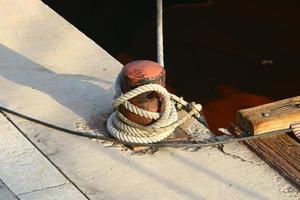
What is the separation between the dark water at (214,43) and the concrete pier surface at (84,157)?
5.61ft

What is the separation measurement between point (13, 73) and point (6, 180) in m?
1.18

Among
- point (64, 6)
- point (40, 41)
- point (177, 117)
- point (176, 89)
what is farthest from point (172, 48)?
point (177, 117)

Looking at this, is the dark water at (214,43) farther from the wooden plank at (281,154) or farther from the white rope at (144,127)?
the white rope at (144,127)

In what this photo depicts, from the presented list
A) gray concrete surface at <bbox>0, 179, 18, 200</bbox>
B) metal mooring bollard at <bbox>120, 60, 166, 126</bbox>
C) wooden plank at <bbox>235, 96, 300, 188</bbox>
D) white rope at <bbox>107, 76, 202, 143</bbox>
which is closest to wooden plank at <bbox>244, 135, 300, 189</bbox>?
wooden plank at <bbox>235, 96, 300, 188</bbox>

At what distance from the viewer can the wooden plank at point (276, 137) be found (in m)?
4.27

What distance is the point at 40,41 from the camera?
5488 millimetres

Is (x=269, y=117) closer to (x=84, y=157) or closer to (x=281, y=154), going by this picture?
(x=281, y=154)

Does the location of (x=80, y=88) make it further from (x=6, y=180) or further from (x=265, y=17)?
(x=265, y=17)

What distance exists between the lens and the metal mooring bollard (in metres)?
4.29

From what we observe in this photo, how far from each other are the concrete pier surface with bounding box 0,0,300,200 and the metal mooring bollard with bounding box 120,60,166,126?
0.21m

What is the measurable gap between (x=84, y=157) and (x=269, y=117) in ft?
3.53

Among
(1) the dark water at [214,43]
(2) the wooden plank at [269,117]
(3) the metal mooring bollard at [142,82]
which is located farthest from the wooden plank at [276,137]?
(1) the dark water at [214,43]

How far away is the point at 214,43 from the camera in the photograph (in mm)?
7902

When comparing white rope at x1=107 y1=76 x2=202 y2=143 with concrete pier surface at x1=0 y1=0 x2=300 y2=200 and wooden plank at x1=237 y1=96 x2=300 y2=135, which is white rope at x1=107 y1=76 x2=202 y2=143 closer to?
concrete pier surface at x1=0 y1=0 x2=300 y2=200
